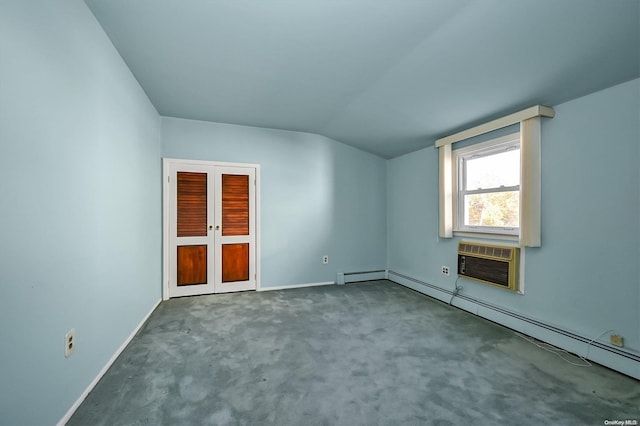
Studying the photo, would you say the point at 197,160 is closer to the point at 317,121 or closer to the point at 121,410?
the point at 317,121

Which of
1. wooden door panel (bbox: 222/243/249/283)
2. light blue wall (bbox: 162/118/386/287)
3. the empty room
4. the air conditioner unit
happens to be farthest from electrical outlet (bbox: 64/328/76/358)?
the air conditioner unit

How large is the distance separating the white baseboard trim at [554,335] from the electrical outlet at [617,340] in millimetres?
41

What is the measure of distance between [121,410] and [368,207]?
4104mm

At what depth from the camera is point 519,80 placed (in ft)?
7.49

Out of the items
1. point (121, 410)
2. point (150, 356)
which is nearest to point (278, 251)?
point (150, 356)

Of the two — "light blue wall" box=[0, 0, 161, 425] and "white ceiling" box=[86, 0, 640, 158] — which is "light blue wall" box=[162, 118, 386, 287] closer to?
"white ceiling" box=[86, 0, 640, 158]

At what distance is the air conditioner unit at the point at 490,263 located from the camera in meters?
2.79

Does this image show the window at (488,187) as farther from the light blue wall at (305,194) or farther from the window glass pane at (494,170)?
the light blue wall at (305,194)

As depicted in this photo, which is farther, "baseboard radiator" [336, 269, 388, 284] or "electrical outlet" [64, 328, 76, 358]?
"baseboard radiator" [336, 269, 388, 284]

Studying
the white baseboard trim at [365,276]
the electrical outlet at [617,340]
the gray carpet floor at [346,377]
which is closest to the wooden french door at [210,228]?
Answer: the gray carpet floor at [346,377]

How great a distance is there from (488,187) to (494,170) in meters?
0.20

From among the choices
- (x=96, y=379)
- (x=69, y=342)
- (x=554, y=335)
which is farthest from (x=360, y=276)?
(x=69, y=342)

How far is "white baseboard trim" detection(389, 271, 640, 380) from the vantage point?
6.68 ft

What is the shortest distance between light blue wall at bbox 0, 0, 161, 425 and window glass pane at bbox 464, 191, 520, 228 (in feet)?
12.4
